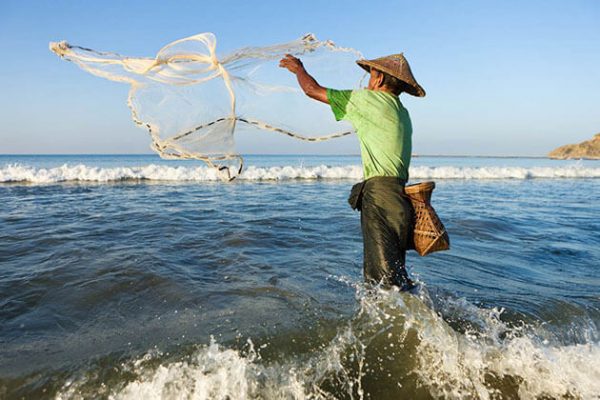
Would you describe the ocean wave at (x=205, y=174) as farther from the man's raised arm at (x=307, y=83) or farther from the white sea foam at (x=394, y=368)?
the white sea foam at (x=394, y=368)

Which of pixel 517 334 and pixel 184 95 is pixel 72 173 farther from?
pixel 517 334

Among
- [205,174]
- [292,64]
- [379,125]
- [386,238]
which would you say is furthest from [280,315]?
[205,174]

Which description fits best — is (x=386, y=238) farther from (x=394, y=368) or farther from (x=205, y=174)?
(x=205, y=174)

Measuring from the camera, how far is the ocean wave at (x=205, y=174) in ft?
53.6

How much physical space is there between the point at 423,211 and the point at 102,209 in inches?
345

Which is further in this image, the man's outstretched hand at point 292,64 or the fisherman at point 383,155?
the man's outstretched hand at point 292,64

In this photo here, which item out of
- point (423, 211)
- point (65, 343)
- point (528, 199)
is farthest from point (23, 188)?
point (528, 199)

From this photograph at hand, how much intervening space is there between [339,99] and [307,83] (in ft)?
1.14

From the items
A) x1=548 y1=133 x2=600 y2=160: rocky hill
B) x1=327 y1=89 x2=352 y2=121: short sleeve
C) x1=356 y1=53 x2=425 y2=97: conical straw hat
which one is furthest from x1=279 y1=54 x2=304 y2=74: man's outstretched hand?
x1=548 y1=133 x2=600 y2=160: rocky hill

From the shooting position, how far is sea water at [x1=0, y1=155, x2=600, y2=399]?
8.71 ft

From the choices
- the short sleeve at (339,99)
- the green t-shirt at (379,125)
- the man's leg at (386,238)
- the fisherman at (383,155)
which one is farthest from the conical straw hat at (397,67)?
the man's leg at (386,238)

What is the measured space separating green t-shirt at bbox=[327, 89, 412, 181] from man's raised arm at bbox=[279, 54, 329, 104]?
79 millimetres

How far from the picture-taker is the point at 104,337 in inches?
123

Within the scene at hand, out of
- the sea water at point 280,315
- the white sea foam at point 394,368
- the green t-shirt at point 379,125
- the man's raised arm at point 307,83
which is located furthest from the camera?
the man's raised arm at point 307,83
